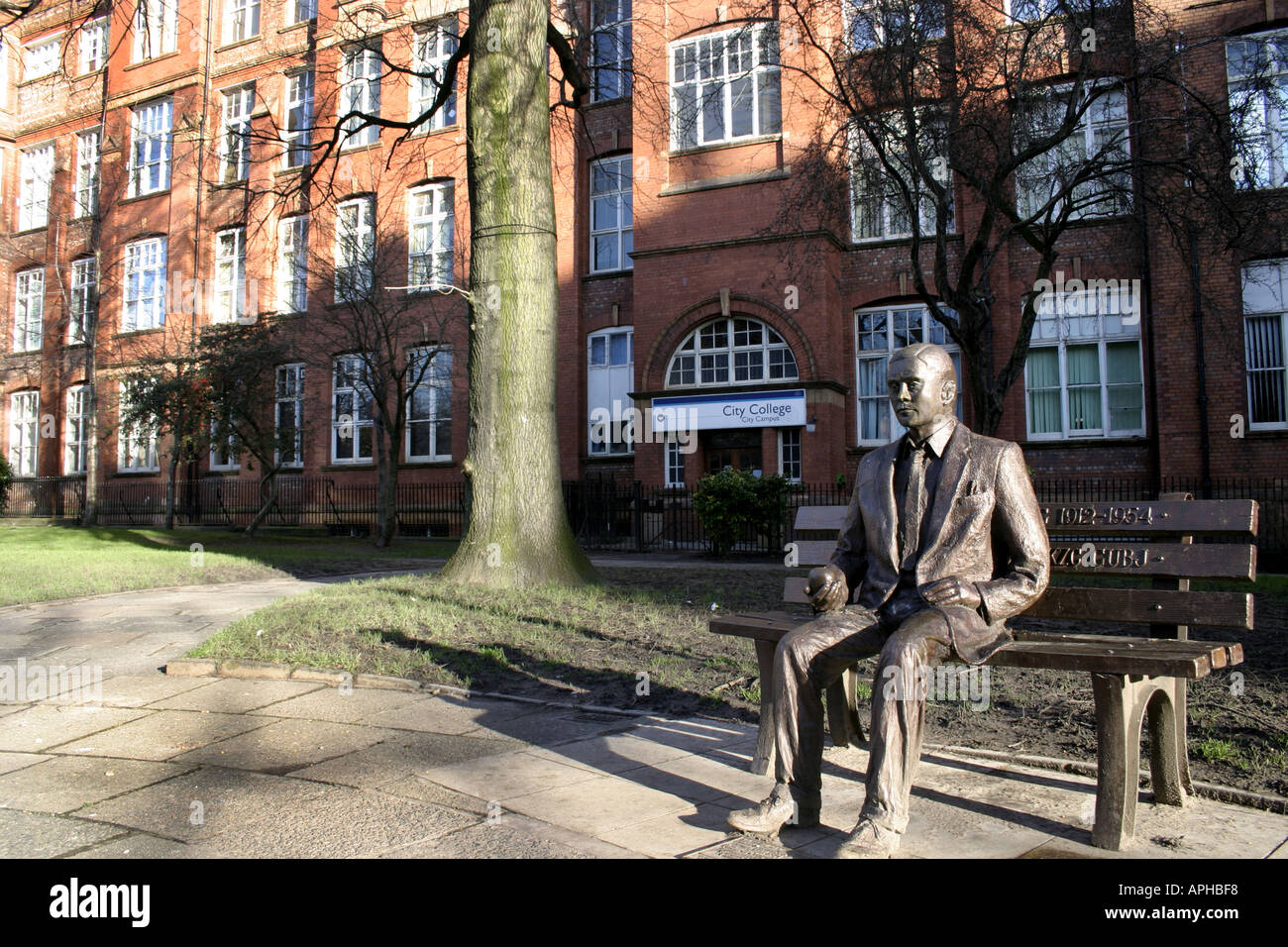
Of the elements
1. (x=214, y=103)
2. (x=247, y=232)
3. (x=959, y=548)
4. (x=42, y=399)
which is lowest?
(x=959, y=548)

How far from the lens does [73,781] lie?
4.55m

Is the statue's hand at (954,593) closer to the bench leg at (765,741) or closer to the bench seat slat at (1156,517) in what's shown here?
the bench leg at (765,741)

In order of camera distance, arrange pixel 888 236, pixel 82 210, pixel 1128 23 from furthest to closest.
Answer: pixel 82 210
pixel 888 236
pixel 1128 23

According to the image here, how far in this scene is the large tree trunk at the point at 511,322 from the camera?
397 inches

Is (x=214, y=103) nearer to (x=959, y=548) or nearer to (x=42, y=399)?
(x=42, y=399)

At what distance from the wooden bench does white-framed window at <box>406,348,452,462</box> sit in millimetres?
23112

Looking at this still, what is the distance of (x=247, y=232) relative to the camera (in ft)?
102

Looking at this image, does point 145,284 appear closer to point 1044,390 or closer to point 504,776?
point 1044,390

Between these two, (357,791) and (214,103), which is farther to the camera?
(214,103)

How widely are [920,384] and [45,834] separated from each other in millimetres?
3917

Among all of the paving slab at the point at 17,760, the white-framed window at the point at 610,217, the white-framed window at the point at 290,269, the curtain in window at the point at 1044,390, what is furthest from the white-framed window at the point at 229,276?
the paving slab at the point at 17,760

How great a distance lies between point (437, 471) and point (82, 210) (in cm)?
1886

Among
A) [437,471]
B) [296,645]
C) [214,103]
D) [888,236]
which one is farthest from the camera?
[214,103]

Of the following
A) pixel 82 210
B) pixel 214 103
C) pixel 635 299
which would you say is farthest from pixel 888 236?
pixel 82 210
